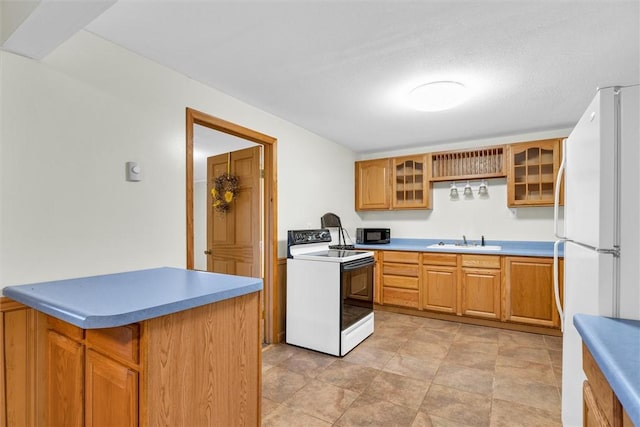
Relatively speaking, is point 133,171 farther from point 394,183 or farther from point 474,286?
point 474,286

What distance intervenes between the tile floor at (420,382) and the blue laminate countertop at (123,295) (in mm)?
1021

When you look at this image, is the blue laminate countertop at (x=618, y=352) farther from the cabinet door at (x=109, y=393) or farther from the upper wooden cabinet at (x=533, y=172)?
the upper wooden cabinet at (x=533, y=172)

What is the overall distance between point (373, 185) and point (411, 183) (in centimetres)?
54

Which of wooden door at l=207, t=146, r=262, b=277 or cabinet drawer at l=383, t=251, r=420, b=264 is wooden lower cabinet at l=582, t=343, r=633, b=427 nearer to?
wooden door at l=207, t=146, r=262, b=277

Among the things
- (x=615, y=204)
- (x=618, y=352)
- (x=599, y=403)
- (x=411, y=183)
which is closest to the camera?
(x=618, y=352)

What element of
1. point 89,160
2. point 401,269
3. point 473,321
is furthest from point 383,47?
point 473,321

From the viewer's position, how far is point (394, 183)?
4438 millimetres

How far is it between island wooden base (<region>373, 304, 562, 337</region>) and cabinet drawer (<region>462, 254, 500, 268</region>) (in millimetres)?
645

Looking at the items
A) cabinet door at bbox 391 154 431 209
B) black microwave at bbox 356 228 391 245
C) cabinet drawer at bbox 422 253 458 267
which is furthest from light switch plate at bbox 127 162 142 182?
cabinet door at bbox 391 154 431 209

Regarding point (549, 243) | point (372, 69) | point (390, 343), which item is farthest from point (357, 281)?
point (549, 243)

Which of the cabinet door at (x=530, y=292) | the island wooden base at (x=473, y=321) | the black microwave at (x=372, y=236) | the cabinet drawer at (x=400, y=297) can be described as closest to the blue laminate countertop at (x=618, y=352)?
the cabinet door at (x=530, y=292)

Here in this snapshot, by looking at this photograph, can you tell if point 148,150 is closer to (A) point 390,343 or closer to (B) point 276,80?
(B) point 276,80

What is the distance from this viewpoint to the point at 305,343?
296cm

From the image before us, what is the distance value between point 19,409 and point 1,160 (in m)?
1.20
